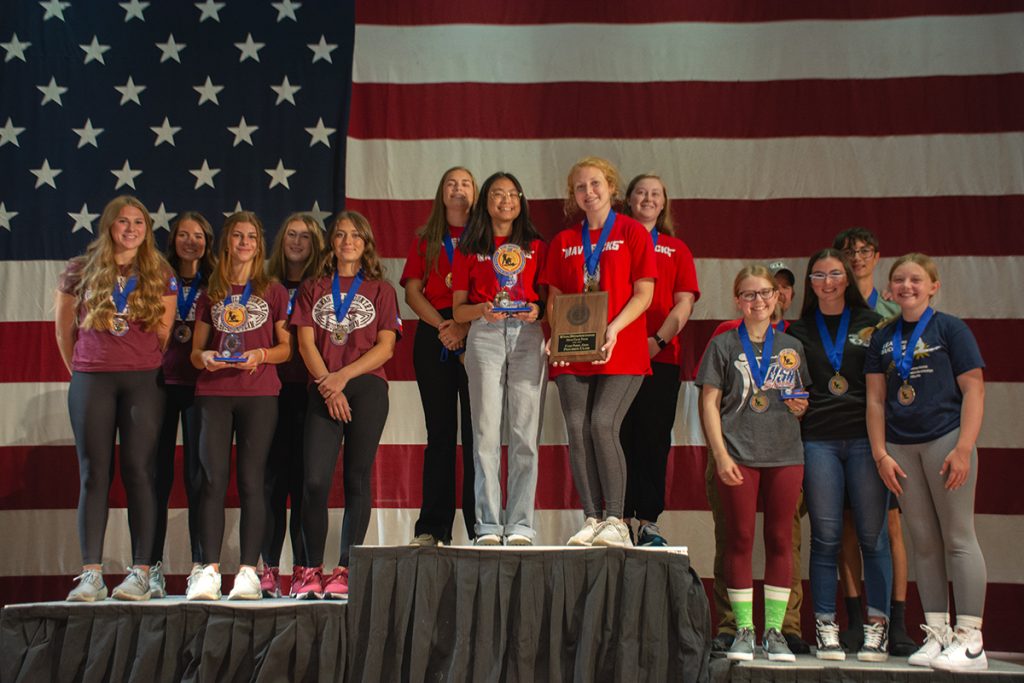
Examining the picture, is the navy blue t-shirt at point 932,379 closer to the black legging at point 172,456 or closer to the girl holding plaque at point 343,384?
the girl holding plaque at point 343,384

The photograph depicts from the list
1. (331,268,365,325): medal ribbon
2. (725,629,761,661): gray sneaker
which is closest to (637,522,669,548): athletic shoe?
(725,629,761,661): gray sneaker

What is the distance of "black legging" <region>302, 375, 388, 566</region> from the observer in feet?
14.0

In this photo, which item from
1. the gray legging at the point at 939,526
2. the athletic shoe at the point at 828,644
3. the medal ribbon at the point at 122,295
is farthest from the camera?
the medal ribbon at the point at 122,295

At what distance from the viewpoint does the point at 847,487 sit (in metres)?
4.24

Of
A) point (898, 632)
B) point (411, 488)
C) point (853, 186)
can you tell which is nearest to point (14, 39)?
point (411, 488)

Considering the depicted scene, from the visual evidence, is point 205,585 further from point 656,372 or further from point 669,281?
point 669,281

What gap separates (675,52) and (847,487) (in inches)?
113

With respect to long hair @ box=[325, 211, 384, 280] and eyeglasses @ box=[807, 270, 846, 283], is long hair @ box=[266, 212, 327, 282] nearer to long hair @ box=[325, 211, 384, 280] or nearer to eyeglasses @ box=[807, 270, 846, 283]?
long hair @ box=[325, 211, 384, 280]

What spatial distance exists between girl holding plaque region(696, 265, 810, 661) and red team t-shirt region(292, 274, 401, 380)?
1467 millimetres

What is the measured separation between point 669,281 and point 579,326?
3.10ft

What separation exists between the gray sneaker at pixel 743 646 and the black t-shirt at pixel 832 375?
86 centimetres

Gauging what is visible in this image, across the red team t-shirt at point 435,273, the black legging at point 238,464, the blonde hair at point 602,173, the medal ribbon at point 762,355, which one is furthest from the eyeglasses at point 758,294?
the black legging at point 238,464

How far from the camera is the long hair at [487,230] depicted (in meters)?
4.36

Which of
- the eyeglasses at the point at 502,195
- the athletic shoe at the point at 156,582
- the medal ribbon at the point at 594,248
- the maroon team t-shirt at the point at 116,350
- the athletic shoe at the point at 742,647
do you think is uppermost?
the eyeglasses at the point at 502,195
